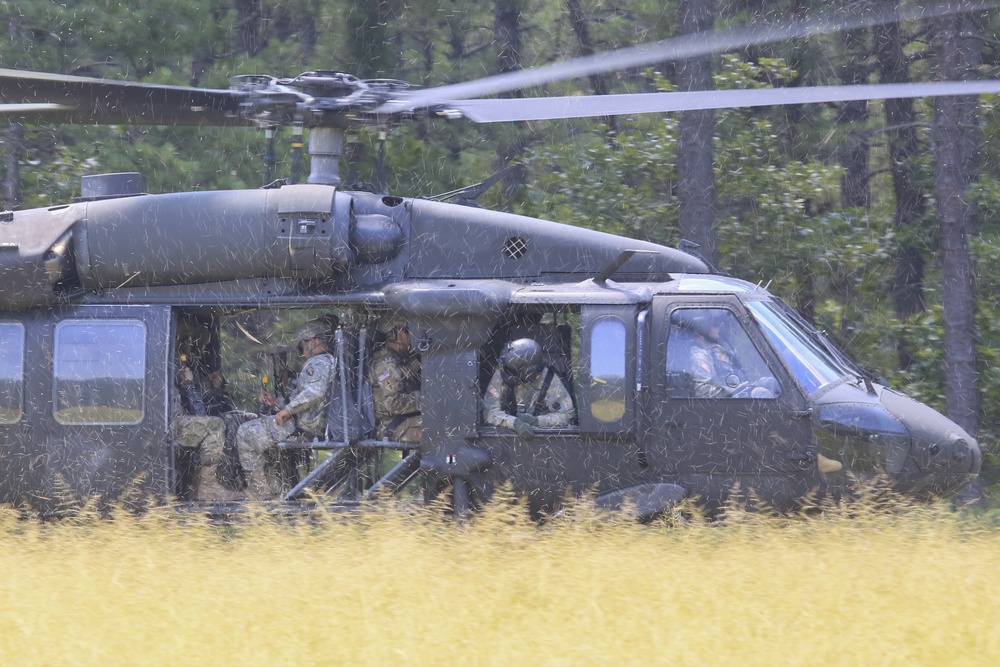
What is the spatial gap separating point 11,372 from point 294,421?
1.74 m

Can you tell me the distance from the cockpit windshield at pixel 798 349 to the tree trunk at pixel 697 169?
538 centimetres

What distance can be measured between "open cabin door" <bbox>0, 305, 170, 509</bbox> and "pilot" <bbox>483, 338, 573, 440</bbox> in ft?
6.53

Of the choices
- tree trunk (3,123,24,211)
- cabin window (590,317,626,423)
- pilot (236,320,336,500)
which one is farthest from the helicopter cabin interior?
tree trunk (3,123,24,211)

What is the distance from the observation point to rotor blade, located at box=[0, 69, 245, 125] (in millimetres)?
6234

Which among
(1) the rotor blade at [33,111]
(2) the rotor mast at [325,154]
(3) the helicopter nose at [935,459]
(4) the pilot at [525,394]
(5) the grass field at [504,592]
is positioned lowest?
(5) the grass field at [504,592]

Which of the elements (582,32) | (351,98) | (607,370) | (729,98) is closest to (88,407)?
(351,98)

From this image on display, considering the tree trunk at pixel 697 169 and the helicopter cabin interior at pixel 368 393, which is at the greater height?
the tree trunk at pixel 697 169

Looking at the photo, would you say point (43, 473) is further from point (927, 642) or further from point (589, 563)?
point (927, 642)

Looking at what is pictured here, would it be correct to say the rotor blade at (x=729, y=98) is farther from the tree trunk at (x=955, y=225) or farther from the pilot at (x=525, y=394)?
the tree trunk at (x=955, y=225)

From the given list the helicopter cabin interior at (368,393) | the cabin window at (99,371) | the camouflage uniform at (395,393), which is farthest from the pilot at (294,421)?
the cabin window at (99,371)

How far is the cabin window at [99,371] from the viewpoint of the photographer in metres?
7.36

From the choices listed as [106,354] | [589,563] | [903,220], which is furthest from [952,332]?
[106,354]

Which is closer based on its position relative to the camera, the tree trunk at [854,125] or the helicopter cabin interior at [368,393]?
the helicopter cabin interior at [368,393]

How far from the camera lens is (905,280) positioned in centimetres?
1766
